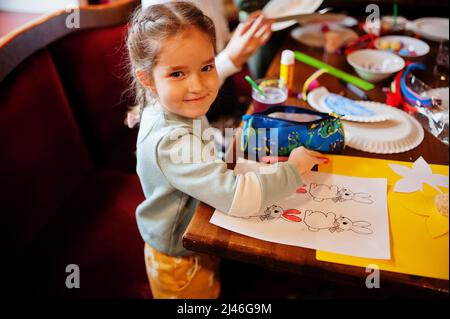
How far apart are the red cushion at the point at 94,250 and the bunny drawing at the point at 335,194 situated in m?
0.52

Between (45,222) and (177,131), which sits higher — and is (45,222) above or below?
below

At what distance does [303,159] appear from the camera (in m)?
0.72

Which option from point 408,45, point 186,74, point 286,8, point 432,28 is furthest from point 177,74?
point 432,28

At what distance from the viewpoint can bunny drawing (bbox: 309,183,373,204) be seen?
2.24ft

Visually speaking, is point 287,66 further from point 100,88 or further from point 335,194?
point 100,88

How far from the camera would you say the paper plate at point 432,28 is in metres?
1.24

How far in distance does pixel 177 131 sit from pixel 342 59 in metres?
0.72

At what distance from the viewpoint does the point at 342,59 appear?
1.17m

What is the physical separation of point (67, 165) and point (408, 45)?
3.85ft

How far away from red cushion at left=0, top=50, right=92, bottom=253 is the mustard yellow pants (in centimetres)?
36

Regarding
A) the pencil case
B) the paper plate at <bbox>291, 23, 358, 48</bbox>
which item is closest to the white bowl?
the paper plate at <bbox>291, 23, 358, 48</bbox>

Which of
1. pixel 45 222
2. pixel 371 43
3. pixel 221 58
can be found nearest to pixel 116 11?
pixel 221 58

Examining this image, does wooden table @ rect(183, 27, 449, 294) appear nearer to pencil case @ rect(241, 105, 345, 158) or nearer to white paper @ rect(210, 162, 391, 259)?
white paper @ rect(210, 162, 391, 259)
